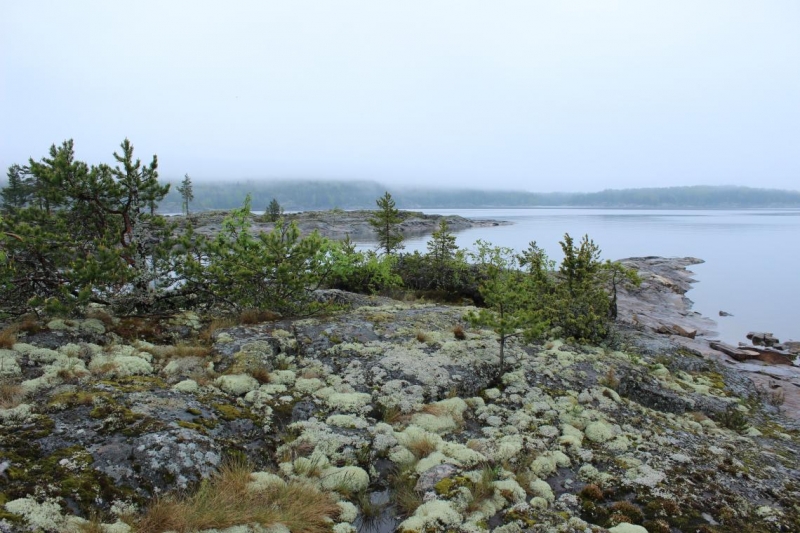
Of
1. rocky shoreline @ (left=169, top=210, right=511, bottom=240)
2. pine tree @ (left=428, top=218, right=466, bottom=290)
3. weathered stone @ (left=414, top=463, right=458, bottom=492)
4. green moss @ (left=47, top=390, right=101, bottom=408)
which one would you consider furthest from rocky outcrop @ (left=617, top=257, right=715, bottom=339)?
rocky shoreline @ (left=169, top=210, right=511, bottom=240)

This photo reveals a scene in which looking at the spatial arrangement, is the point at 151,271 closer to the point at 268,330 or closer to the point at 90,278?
the point at 90,278

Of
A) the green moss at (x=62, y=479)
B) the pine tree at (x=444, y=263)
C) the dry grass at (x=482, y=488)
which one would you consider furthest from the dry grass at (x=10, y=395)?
the pine tree at (x=444, y=263)

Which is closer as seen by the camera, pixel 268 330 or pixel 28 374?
pixel 28 374

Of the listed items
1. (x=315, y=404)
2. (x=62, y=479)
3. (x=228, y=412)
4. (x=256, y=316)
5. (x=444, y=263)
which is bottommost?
(x=315, y=404)

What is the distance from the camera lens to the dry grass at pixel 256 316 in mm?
11714

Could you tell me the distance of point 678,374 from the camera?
12570mm

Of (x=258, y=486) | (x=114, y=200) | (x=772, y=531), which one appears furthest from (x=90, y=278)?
(x=772, y=531)

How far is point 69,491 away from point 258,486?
6.85 ft

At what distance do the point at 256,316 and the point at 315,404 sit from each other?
460 cm

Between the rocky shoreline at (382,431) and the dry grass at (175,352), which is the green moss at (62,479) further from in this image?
the dry grass at (175,352)

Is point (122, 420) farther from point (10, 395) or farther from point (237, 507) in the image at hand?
point (237, 507)

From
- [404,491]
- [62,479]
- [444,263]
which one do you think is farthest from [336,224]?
[62,479]

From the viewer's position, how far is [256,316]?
1192 centimetres

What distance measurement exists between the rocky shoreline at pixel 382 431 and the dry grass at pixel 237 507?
94 millimetres
